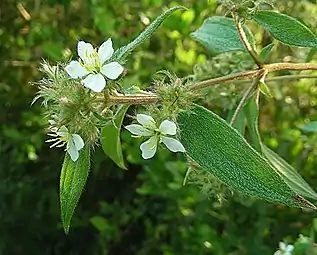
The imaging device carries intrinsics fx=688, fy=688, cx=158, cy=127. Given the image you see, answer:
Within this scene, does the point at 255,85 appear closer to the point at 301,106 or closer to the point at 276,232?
the point at 276,232

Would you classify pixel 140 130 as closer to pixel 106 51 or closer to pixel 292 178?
pixel 106 51

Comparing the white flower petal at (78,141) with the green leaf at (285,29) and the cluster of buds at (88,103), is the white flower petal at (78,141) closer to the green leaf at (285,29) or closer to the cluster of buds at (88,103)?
the cluster of buds at (88,103)

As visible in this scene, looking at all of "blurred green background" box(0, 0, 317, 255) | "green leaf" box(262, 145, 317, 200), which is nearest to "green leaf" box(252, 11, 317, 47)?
"green leaf" box(262, 145, 317, 200)

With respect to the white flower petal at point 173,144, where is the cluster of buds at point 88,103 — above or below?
above

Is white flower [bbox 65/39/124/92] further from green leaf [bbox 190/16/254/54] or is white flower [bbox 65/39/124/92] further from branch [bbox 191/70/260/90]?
green leaf [bbox 190/16/254/54]

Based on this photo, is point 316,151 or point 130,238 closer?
point 316,151

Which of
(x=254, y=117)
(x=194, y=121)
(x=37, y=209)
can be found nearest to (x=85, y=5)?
(x=37, y=209)

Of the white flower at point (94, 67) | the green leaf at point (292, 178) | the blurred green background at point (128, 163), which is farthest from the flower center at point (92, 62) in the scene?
the blurred green background at point (128, 163)
